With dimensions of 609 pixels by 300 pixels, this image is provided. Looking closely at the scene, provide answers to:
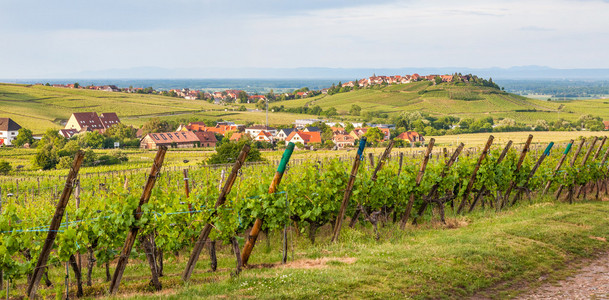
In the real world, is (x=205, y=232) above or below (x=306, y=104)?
above

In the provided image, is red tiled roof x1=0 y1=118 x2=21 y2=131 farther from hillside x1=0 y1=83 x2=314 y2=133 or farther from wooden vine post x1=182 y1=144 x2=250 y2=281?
wooden vine post x1=182 y1=144 x2=250 y2=281

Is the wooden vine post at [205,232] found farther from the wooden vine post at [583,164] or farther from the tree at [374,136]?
the tree at [374,136]

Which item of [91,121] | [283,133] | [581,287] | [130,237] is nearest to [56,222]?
[130,237]

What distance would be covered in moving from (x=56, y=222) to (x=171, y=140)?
89023mm

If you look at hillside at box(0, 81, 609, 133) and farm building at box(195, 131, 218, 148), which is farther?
hillside at box(0, 81, 609, 133)

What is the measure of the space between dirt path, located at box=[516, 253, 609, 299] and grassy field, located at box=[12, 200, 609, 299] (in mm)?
222

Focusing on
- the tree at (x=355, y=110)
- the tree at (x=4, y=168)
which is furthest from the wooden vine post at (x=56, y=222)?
the tree at (x=355, y=110)

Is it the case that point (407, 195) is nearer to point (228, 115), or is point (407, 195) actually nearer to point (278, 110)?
point (228, 115)

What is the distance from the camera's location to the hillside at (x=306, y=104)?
127812 mm

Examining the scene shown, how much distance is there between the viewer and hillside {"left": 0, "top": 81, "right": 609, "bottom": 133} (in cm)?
12781

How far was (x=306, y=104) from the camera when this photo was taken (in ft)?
570

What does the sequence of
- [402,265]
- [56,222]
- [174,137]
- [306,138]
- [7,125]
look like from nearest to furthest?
1. [56,222]
2. [402,265]
3. [7,125]
4. [174,137]
5. [306,138]

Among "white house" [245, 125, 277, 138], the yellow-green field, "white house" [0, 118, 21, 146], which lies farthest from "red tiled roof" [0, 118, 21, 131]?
the yellow-green field

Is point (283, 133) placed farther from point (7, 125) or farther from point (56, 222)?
point (56, 222)
